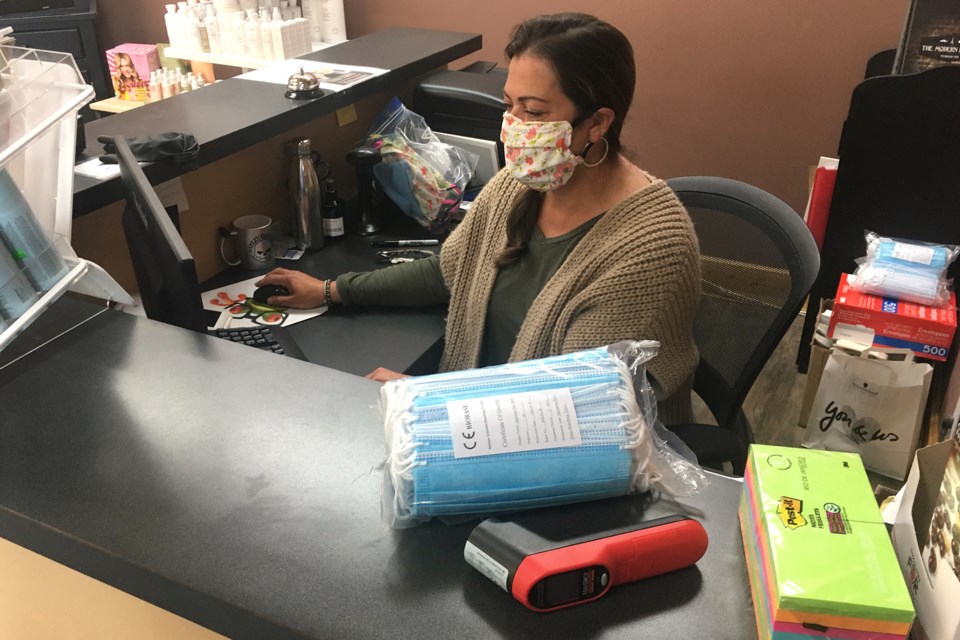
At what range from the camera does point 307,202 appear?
75.6 inches

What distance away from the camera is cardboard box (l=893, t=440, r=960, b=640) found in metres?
0.56

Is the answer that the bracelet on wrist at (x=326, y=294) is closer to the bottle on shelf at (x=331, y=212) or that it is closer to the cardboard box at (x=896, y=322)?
the bottle on shelf at (x=331, y=212)

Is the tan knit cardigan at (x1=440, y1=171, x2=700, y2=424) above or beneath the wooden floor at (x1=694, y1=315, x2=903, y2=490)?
above

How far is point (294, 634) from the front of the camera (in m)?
0.63

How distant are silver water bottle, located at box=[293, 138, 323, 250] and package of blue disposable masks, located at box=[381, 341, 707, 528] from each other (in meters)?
1.28

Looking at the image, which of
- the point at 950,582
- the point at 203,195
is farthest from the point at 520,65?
the point at 950,582

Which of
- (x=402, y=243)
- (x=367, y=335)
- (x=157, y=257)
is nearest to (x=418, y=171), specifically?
(x=402, y=243)

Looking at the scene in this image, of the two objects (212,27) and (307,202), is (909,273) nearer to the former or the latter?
(307,202)

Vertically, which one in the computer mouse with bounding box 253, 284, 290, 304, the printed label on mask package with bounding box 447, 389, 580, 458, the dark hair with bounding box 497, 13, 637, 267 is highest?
the dark hair with bounding box 497, 13, 637, 267

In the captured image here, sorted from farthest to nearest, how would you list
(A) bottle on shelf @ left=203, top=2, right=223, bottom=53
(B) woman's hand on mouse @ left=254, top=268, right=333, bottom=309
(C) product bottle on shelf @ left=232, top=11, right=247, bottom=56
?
(A) bottle on shelf @ left=203, top=2, right=223, bottom=53 < (C) product bottle on shelf @ left=232, top=11, right=247, bottom=56 < (B) woman's hand on mouse @ left=254, top=268, right=333, bottom=309

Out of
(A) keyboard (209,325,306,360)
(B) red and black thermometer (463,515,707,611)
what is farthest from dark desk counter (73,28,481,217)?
(B) red and black thermometer (463,515,707,611)

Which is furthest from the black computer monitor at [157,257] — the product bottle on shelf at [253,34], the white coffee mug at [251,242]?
the product bottle on shelf at [253,34]

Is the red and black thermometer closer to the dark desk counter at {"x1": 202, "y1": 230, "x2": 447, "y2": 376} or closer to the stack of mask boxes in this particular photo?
the stack of mask boxes

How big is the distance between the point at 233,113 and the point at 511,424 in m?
1.38
